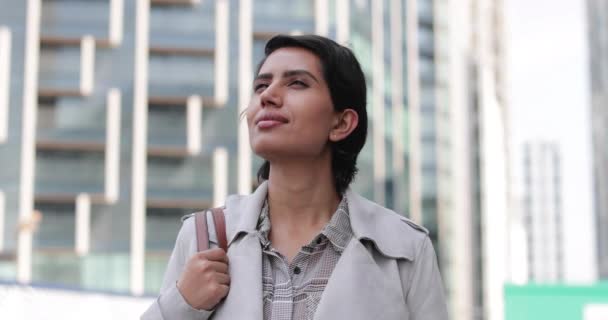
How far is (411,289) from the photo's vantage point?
2252 millimetres

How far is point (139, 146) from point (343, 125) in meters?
35.6

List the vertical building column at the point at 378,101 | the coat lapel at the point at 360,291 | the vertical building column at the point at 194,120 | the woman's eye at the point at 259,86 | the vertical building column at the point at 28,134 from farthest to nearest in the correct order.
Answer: the vertical building column at the point at 378,101
the vertical building column at the point at 194,120
the vertical building column at the point at 28,134
the woman's eye at the point at 259,86
the coat lapel at the point at 360,291

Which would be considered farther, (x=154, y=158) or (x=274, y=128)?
(x=154, y=158)

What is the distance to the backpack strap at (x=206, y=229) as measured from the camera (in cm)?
227

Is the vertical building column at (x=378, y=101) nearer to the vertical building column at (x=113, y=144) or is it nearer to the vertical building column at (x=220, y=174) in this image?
the vertical building column at (x=220, y=174)

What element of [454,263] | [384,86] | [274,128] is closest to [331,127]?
[274,128]

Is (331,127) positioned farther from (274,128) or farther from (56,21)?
(56,21)

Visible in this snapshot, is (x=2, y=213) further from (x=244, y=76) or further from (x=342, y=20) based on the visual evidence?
(x=342, y=20)

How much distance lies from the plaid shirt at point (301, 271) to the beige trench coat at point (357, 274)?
1.4 inches

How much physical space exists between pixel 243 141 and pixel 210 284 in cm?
3603

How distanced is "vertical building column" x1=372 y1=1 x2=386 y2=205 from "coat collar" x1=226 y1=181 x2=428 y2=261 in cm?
3837

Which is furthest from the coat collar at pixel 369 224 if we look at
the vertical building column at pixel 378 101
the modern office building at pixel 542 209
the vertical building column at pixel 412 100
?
the modern office building at pixel 542 209

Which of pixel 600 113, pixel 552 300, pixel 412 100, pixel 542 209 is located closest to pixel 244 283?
pixel 552 300

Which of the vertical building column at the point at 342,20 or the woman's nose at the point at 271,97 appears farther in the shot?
the vertical building column at the point at 342,20
